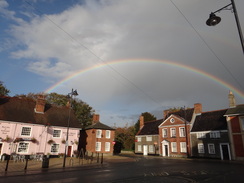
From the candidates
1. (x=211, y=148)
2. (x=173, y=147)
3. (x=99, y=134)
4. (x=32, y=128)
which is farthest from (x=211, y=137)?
(x=32, y=128)

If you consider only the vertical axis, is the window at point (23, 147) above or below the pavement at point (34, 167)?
above

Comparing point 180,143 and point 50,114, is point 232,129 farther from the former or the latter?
point 50,114

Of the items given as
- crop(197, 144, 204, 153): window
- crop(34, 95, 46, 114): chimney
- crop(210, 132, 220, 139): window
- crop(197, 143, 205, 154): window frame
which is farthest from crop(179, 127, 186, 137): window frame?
crop(34, 95, 46, 114): chimney

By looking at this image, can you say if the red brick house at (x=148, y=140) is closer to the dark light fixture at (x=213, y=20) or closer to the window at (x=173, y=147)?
the window at (x=173, y=147)

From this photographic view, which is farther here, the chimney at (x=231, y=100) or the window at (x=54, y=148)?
the chimney at (x=231, y=100)

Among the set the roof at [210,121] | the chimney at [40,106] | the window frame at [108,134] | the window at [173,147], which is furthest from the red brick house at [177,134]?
the chimney at [40,106]

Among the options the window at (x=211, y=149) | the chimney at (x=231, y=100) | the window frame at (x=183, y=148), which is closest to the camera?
the window at (x=211, y=149)

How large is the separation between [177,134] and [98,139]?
60.7 feet

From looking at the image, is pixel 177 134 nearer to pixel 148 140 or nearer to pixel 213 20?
pixel 148 140

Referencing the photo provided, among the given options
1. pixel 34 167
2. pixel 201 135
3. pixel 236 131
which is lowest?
pixel 34 167

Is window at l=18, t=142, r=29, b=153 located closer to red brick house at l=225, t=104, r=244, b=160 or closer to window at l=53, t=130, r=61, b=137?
Answer: window at l=53, t=130, r=61, b=137

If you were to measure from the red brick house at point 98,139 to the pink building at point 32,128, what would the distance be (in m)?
5.83

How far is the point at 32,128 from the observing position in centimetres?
2911

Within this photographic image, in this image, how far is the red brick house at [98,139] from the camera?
39094 mm
